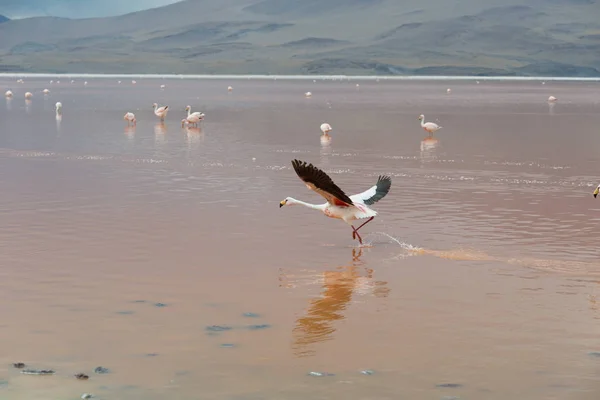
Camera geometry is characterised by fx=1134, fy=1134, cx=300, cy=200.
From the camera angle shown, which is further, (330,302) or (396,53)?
(396,53)

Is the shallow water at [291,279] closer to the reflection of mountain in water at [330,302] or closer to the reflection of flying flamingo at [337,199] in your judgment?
the reflection of mountain in water at [330,302]

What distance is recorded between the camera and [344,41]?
188250 mm

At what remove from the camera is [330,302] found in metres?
10.8

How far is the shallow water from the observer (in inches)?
328

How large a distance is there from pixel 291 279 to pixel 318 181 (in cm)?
140

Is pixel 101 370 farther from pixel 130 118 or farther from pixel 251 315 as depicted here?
pixel 130 118

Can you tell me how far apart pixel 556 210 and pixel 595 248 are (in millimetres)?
3304

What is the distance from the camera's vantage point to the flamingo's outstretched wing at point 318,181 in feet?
40.8

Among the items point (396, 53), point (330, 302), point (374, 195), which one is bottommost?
point (330, 302)

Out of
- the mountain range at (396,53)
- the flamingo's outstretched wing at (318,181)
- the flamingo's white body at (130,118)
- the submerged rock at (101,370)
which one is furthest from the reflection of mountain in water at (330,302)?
the mountain range at (396,53)

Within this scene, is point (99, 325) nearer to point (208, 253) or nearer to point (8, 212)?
point (208, 253)

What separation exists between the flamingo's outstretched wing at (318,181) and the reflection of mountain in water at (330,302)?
764mm

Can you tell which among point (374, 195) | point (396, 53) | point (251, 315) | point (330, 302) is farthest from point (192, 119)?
point (396, 53)

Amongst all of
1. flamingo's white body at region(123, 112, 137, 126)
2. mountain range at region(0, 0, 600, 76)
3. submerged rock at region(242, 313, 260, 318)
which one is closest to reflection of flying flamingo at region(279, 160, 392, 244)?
submerged rock at region(242, 313, 260, 318)
